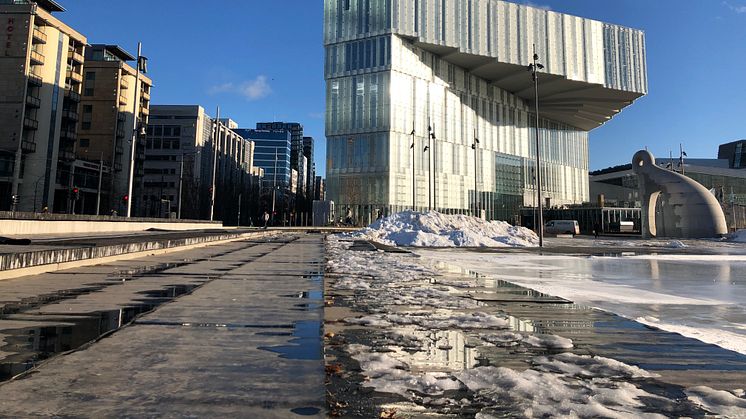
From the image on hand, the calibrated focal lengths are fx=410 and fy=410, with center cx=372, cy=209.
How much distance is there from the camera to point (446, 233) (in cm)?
3008

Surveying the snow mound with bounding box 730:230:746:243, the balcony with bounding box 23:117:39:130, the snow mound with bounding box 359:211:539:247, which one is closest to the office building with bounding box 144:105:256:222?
the balcony with bounding box 23:117:39:130

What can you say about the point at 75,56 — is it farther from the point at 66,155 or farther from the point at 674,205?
the point at 674,205

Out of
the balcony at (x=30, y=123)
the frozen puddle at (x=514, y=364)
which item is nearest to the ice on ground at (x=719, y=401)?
the frozen puddle at (x=514, y=364)

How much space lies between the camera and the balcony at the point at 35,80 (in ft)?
171

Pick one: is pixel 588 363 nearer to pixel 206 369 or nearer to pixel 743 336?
pixel 743 336

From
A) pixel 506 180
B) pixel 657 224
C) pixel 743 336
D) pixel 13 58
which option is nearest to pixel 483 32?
pixel 506 180

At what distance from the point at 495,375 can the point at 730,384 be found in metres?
1.81

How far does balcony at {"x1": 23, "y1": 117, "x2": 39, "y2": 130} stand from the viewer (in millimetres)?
52250

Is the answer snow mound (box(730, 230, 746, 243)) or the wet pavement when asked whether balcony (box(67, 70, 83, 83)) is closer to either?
the wet pavement

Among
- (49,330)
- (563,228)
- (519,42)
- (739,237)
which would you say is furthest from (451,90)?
(49,330)

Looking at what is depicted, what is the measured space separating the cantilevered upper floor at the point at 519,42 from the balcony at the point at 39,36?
4012cm

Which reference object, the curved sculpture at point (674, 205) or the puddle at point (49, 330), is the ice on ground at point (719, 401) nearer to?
the puddle at point (49, 330)

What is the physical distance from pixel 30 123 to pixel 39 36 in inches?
443

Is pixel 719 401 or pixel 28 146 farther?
pixel 28 146
